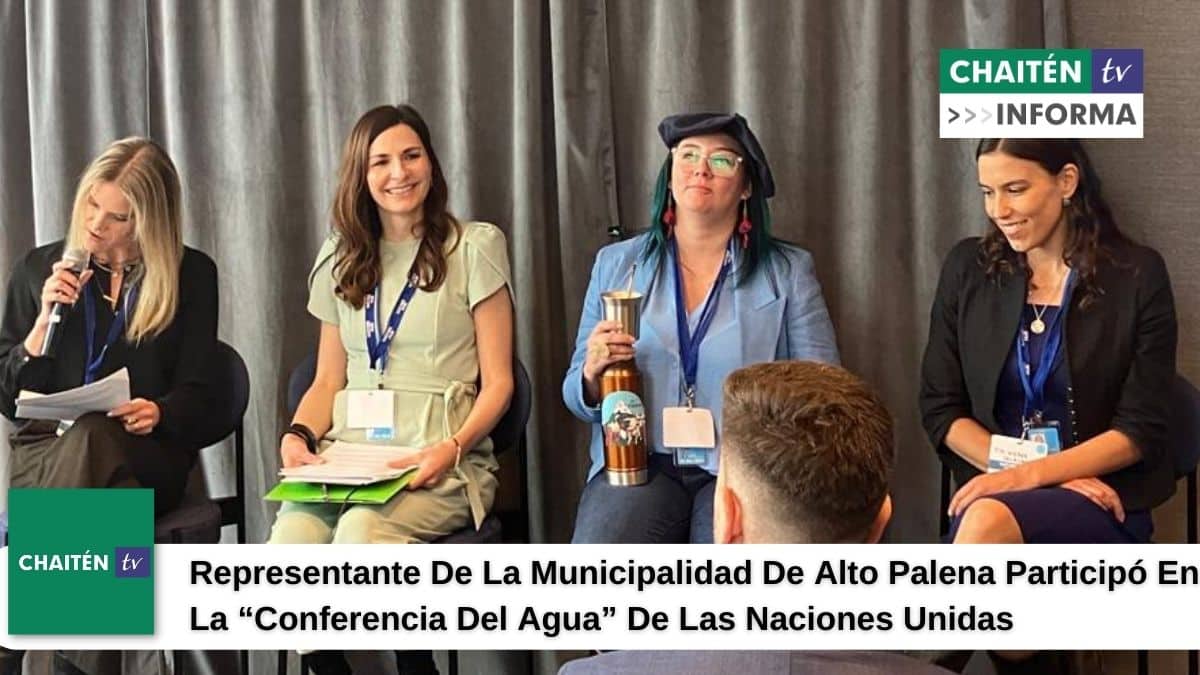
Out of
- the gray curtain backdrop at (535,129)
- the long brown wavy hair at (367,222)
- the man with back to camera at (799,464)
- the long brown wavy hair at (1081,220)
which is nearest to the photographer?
the man with back to camera at (799,464)

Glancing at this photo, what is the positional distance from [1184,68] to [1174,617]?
3.07 ft

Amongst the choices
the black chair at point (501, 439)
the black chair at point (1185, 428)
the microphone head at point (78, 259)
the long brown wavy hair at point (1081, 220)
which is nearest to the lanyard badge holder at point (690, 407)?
the black chair at point (501, 439)

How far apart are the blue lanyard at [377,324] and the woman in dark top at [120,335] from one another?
0.30 meters

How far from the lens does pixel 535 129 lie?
7.41 ft

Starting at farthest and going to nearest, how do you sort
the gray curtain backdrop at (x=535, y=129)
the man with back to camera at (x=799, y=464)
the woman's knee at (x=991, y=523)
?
the gray curtain backdrop at (x=535, y=129), the woman's knee at (x=991, y=523), the man with back to camera at (x=799, y=464)

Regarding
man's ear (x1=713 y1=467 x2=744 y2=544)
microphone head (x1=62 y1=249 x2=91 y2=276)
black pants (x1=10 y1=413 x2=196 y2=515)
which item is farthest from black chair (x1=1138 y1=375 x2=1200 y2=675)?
microphone head (x1=62 y1=249 x2=91 y2=276)

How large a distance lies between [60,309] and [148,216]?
8.4 inches

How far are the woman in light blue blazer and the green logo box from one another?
432mm

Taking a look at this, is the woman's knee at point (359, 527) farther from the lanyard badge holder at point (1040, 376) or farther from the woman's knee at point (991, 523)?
the lanyard badge holder at point (1040, 376)

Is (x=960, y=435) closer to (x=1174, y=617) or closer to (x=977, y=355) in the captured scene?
(x=977, y=355)

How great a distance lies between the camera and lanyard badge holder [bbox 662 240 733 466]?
2018 mm

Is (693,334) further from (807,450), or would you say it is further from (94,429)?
(94,429)

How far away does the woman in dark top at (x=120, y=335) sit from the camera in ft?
6.63

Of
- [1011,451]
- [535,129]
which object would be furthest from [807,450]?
[535,129]
